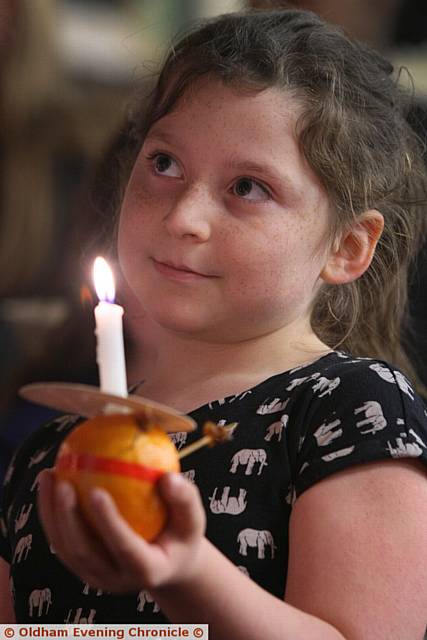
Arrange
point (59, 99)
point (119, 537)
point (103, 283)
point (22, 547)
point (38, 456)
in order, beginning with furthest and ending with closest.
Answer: point (59, 99) < point (38, 456) < point (22, 547) < point (103, 283) < point (119, 537)

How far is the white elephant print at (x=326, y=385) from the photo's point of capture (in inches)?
44.3

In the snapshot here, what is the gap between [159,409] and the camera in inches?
29.7

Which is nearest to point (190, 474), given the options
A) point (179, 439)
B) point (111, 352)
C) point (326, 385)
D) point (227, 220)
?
point (179, 439)

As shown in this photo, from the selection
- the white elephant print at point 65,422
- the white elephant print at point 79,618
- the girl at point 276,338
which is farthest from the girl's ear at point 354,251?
the white elephant print at point 79,618

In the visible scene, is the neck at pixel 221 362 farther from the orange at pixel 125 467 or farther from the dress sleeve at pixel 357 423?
the orange at pixel 125 467

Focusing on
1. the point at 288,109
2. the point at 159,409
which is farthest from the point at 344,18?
the point at 159,409

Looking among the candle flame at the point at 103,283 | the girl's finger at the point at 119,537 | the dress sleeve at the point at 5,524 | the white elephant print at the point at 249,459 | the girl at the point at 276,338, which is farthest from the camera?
the dress sleeve at the point at 5,524

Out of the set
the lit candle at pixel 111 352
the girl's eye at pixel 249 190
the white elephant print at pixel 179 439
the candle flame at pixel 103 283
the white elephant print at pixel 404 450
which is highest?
the girl's eye at pixel 249 190

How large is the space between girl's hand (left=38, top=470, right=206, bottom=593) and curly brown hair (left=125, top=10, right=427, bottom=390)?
55 centimetres

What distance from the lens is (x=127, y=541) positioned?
0.74 meters

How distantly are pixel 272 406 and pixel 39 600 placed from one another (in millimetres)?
331

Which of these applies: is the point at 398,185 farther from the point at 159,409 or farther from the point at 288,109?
the point at 159,409

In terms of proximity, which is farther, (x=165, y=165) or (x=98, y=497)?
(x=165, y=165)

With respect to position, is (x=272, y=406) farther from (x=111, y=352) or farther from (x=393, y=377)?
(x=111, y=352)
